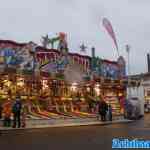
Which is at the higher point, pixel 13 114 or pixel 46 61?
pixel 46 61

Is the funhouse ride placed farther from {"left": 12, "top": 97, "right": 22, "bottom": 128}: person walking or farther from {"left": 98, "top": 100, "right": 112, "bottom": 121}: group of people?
{"left": 12, "top": 97, "right": 22, "bottom": 128}: person walking

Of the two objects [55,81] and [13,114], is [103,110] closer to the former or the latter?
[55,81]

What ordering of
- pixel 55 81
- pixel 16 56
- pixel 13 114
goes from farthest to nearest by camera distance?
pixel 55 81 < pixel 16 56 < pixel 13 114

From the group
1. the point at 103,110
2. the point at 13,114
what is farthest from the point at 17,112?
the point at 103,110

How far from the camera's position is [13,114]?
25.5 m

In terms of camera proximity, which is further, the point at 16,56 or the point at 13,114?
the point at 16,56

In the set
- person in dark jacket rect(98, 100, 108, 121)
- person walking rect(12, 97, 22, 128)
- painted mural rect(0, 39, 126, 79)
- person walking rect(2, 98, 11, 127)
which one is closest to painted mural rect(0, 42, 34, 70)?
painted mural rect(0, 39, 126, 79)

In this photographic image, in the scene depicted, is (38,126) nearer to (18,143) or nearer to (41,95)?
(41,95)

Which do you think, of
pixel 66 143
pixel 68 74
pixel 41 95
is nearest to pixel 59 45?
pixel 68 74

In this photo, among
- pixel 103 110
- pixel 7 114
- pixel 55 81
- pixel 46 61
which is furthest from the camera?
pixel 55 81

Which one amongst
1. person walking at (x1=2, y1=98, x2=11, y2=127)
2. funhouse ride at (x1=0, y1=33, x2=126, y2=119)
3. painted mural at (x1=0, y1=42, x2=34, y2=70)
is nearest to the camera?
person walking at (x1=2, y1=98, x2=11, y2=127)

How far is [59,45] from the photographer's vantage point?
3450cm

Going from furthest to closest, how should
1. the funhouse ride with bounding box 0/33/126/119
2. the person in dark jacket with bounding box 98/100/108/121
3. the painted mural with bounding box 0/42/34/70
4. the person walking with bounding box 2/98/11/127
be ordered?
1. the person in dark jacket with bounding box 98/100/108/121
2. the funhouse ride with bounding box 0/33/126/119
3. the painted mural with bounding box 0/42/34/70
4. the person walking with bounding box 2/98/11/127

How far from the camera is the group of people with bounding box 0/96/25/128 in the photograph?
25.1 meters
